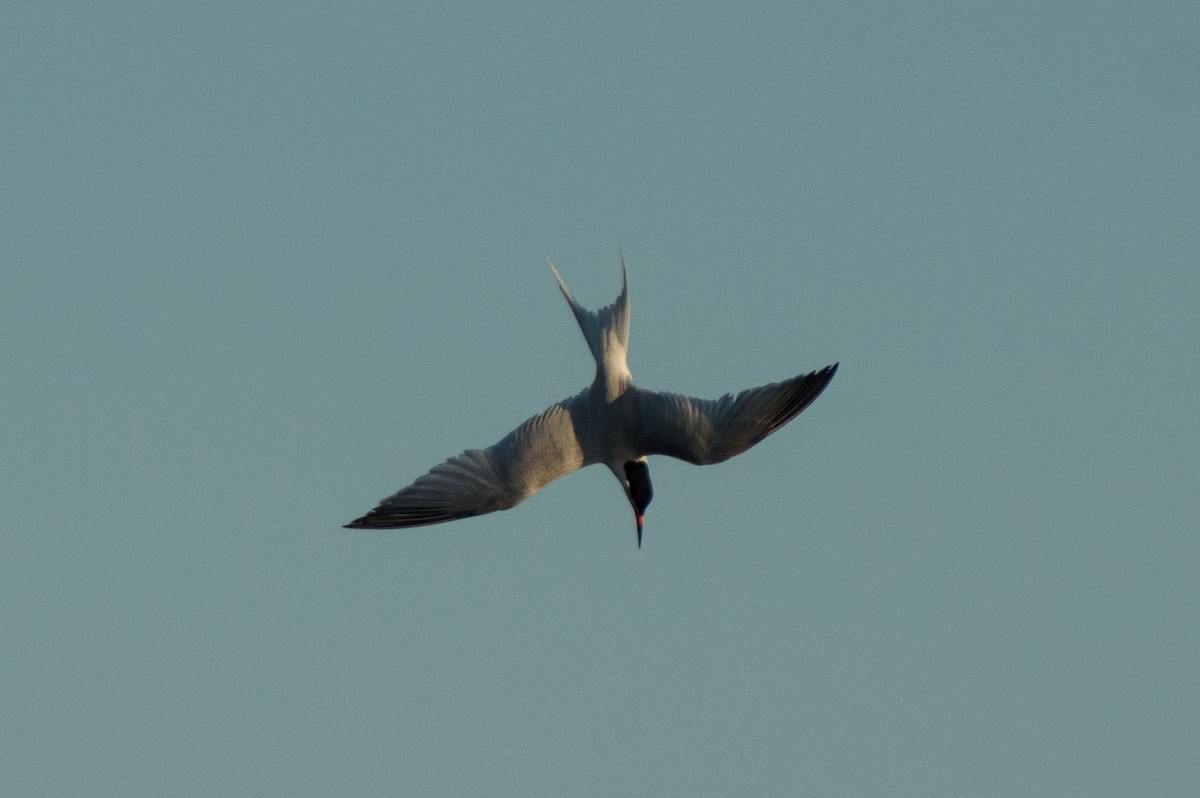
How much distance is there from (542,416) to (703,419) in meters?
1.63

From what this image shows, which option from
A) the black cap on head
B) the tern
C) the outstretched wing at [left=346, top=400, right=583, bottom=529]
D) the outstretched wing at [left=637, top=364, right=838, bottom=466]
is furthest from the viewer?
the black cap on head

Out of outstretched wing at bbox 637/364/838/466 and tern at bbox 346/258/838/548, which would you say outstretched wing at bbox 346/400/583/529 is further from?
outstretched wing at bbox 637/364/838/466

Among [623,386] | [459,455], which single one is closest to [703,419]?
[623,386]

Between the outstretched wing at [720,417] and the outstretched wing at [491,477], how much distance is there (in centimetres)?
79

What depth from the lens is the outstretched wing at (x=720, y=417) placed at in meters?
19.7

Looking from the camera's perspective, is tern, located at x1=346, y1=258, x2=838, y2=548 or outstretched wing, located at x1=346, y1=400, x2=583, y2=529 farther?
outstretched wing, located at x1=346, y1=400, x2=583, y2=529

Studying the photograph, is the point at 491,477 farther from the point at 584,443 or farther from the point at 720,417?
the point at 720,417

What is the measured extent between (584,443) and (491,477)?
34.9 inches

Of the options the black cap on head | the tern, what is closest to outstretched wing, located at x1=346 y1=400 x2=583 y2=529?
the tern

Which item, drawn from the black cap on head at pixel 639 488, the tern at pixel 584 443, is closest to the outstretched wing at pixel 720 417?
the tern at pixel 584 443

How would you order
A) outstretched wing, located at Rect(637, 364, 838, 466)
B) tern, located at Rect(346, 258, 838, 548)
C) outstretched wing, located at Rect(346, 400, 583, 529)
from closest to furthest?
outstretched wing, located at Rect(637, 364, 838, 466) → tern, located at Rect(346, 258, 838, 548) → outstretched wing, located at Rect(346, 400, 583, 529)

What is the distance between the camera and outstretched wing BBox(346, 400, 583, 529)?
20891 mm

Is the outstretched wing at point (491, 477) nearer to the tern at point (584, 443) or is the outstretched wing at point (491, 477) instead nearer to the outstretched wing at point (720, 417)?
the tern at point (584, 443)

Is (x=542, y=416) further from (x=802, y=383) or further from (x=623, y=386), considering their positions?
(x=802, y=383)
